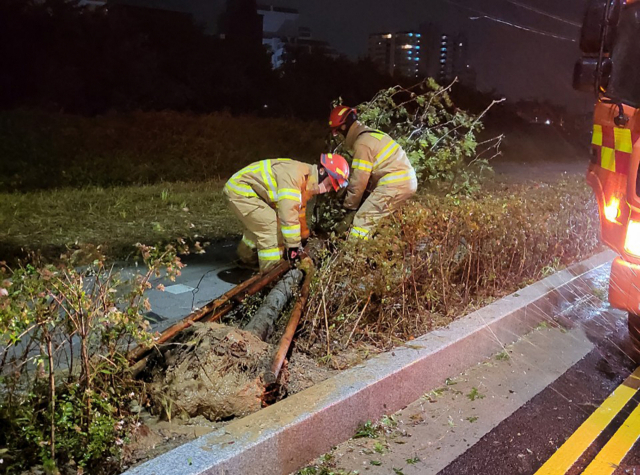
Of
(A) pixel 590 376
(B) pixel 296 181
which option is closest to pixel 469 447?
(A) pixel 590 376

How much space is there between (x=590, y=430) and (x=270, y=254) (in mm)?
2903

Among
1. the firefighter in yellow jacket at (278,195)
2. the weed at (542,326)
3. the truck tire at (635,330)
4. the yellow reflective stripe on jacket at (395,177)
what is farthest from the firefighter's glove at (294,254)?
the truck tire at (635,330)

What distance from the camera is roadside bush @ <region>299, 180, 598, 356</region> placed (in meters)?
3.78

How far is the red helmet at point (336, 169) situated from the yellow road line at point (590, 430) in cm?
267

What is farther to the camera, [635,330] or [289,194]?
[289,194]

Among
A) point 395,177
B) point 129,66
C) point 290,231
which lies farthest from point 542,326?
point 129,66

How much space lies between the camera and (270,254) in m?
5.11

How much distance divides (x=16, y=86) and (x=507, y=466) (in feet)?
57.0

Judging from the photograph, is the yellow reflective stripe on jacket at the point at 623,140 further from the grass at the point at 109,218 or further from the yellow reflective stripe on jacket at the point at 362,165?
the grass at the point at 109,218

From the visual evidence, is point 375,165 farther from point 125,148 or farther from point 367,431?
point 125,148

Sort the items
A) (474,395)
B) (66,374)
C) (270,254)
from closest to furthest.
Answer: (66,374)
(474,395)
(270,254)

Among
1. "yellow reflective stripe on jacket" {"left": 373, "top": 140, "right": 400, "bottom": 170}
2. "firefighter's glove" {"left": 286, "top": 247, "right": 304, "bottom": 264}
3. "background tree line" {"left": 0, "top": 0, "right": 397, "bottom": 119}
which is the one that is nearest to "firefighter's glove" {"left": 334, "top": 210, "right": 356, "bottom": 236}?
"yellow reflective stripe on jacket" {"left": 373, "top": 140, "right": 400, "bottom": 170}

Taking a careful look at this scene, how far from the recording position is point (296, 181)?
4.87m

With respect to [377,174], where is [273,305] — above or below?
below
